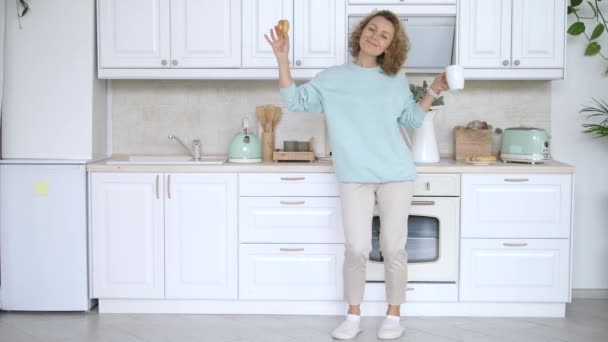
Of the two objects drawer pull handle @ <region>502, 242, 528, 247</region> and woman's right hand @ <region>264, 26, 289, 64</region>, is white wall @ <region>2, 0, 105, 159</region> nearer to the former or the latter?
woman's right hand @ <region>264, 26, 289, 64</region>

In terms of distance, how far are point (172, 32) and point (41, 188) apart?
108 cm

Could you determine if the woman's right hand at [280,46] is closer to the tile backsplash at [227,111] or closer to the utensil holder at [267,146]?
the utensil holder at [267,146]

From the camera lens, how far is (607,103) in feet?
13.6

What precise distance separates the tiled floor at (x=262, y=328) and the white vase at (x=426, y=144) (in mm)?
843

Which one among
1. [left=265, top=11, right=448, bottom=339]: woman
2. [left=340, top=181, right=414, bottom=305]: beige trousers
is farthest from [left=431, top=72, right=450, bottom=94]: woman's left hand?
[left=340, top=181, right=414, bottom=305]: beige trousers

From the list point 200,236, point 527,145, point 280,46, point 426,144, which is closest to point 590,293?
point 527,145

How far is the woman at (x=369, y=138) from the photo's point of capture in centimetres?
324

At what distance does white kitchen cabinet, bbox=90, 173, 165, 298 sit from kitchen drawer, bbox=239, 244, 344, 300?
462 mm

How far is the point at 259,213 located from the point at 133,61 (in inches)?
43.1

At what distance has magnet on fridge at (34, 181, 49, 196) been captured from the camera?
368 cm

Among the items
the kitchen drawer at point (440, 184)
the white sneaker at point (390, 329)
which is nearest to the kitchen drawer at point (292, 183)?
the kitchen drawer at point (440, 184)

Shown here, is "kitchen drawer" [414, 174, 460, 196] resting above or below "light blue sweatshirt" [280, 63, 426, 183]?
below

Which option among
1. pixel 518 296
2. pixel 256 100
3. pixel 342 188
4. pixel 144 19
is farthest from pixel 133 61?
pixel 518 296

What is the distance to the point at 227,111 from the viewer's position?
4227 mm
